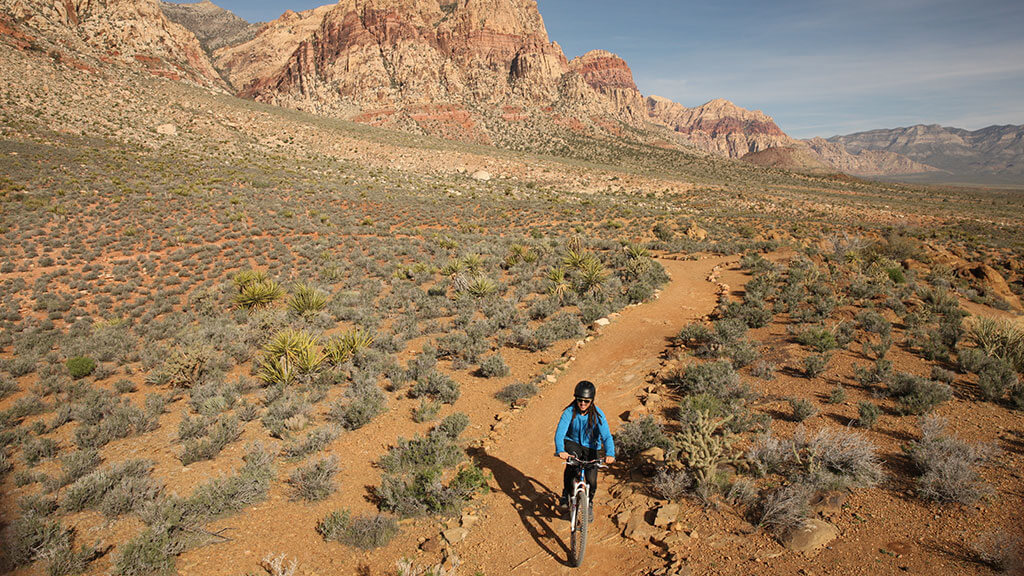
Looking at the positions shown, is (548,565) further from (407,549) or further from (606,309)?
(606,309)

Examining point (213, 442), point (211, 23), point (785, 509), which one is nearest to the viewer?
point (785, 509)

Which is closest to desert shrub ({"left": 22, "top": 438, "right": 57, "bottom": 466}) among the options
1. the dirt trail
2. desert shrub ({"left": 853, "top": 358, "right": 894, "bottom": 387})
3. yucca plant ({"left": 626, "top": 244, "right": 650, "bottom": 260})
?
the dirt trail

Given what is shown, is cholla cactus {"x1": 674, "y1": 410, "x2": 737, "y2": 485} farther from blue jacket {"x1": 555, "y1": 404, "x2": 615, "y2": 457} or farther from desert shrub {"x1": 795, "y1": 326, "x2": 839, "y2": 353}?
desert shrub {"x1": 795, "y1": 326, "x2": 839, "y2": 353}

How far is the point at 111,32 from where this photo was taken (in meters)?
62.3

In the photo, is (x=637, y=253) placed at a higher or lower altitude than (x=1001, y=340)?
higher

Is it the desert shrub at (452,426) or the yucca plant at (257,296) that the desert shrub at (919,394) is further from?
the yucca plant at (257,296)

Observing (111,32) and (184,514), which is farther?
(111,32)

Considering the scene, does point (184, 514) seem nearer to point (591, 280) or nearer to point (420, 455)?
point (420, 455)

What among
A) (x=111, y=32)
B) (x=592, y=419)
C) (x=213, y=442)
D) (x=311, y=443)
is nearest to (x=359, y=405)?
(x=311, y=443)

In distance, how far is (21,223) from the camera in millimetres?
18828

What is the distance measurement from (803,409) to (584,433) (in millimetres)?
3924

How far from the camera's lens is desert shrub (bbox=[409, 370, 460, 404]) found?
8320 millimetres

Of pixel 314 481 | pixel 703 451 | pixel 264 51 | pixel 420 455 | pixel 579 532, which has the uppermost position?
pixel 264 51

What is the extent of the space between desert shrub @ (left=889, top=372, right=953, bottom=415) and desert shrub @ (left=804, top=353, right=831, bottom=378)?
106 centimetres
